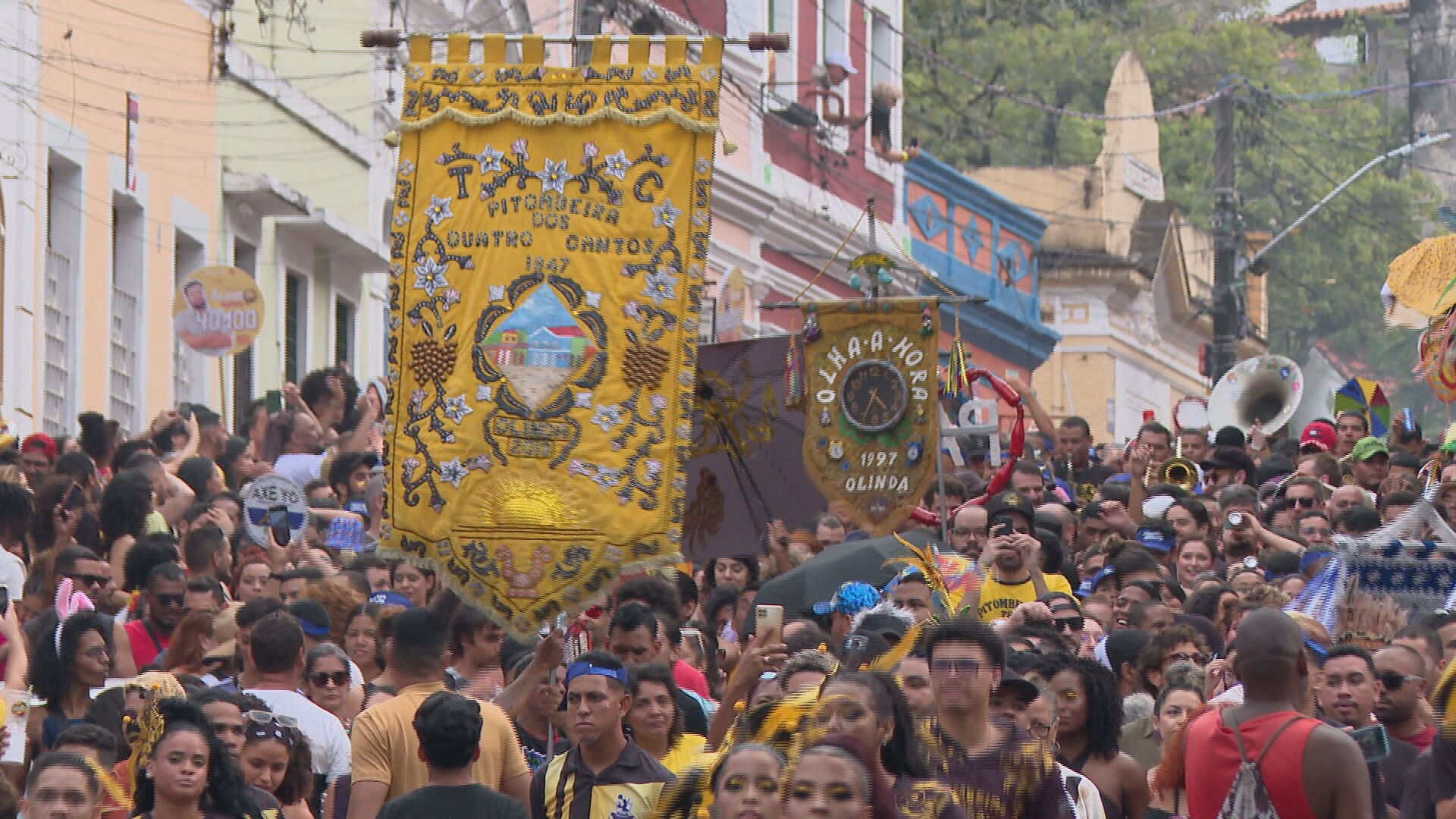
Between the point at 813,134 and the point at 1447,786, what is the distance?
28.4 m

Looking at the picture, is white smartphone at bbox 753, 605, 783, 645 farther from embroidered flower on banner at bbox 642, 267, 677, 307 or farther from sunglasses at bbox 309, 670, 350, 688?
embroidered flower on banner at bbox 642, 267, 677, 307

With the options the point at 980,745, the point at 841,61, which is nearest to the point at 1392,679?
the point at 980,745

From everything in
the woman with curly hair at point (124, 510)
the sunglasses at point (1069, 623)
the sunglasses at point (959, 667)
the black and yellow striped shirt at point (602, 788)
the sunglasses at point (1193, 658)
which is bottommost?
the black and yellow striped shirt at point (602, 788)

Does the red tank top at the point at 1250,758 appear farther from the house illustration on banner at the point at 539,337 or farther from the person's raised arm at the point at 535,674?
the house illustration on banner at the point at 539,337

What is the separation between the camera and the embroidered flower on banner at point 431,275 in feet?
43.3

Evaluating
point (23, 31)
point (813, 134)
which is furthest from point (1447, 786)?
point (813, 134)

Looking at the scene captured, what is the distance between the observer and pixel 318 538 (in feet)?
55.1

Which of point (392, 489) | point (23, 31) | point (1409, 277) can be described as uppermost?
point (23, 31)

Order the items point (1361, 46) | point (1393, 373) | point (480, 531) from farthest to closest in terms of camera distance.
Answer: point (1361, 46) < point (1393, 373) < point (480, 531)

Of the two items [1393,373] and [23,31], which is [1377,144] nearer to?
[1393,373]

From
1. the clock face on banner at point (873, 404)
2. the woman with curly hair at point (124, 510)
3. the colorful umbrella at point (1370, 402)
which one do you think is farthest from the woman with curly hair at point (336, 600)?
the colorful umbrella at point (1370, 402)

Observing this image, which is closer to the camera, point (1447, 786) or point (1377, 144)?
point (1447, 786)

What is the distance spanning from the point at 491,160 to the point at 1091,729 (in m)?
4.06

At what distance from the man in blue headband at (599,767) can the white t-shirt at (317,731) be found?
118cm
